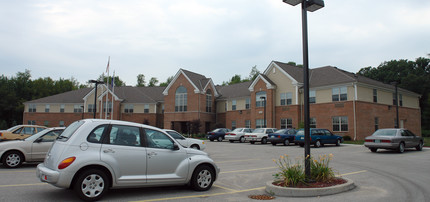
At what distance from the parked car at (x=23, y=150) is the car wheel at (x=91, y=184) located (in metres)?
7.06

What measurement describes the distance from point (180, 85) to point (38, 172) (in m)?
42.5

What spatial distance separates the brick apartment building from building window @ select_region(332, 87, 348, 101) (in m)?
0.11

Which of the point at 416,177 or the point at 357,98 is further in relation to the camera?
the point at 357,98

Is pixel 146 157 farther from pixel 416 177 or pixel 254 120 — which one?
pixel 254 120

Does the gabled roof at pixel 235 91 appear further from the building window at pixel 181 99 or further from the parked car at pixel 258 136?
the parked car at pixel 258 136

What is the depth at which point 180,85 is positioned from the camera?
4909cm

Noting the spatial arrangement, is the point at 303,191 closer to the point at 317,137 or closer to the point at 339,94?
the point at 317,137

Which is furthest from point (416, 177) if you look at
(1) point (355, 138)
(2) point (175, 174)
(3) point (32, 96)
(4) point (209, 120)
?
(3) point (32, 96)

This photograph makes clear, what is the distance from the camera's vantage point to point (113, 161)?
670cm

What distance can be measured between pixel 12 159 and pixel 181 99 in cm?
3740

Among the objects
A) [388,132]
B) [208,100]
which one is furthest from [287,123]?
[388,132]

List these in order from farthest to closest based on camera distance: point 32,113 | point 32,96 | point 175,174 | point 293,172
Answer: point 32,96 → point 32,113 → point 293,172 → point 175,174

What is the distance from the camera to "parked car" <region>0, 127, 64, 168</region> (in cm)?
1169

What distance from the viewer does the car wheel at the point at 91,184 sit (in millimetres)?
6359
